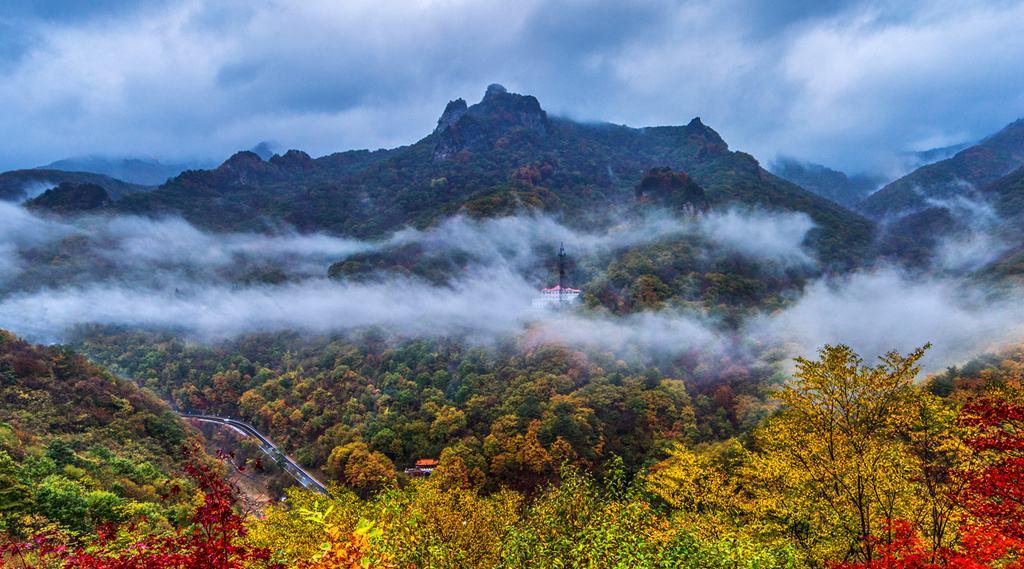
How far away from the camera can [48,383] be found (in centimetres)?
6022

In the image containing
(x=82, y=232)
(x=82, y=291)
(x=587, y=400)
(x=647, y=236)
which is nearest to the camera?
(x=587, y=400)

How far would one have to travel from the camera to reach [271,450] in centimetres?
8762

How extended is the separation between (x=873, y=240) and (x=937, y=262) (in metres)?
20.7

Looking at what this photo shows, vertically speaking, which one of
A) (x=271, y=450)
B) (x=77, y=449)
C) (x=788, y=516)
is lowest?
(x=271, y=450)

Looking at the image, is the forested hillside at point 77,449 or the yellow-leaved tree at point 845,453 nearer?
the yellow-leaved tree at point 845,453

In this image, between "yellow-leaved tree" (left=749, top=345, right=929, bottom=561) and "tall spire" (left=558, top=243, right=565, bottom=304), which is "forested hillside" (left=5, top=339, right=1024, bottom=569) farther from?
"tall spire" (left=558, top=243, right=565, bottom=304)

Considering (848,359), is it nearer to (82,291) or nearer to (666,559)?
(666,559)

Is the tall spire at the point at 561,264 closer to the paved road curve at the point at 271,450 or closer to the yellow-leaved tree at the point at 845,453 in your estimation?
the paved road curve at the point at 271,450

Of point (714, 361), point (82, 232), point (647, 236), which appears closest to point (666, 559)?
point (714, 361)

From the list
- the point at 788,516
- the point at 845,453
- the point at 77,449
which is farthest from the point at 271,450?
the point at 845,453

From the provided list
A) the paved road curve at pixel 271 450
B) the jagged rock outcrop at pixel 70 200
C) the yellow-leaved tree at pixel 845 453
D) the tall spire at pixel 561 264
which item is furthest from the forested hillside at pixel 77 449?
the jagged rock outcrop at pixel 70 200

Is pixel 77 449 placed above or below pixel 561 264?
below

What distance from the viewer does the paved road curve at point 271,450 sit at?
7450 centimetres

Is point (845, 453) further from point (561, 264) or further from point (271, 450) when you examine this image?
point (561, 264)
